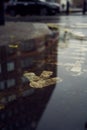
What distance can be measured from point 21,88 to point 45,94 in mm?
622

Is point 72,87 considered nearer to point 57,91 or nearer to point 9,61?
point 57,91

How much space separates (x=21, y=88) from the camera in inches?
286

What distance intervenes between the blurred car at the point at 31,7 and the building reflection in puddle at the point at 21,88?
1907 cm

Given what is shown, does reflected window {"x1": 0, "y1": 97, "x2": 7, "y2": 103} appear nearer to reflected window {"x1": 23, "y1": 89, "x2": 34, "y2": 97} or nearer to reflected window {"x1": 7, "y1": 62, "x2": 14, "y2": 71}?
reflected window {"x1": 23, "y1": 89, "x2": 34, "y2": 97}

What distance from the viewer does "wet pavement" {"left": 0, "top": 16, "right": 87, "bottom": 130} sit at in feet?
18.2

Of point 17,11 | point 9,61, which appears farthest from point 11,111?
point 17,11

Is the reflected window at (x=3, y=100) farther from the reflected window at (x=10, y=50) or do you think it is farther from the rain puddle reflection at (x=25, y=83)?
the reflected window at (x=10, y=50)

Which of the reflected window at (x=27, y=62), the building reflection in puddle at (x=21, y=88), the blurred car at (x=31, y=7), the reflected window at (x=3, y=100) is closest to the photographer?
the building reflection in puddle at (x=21, y=88)

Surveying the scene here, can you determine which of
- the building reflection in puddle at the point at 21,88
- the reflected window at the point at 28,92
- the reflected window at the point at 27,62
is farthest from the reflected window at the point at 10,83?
the reflected window at the point at 27,62

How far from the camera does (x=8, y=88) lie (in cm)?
728

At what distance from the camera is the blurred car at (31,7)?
31.1 meters

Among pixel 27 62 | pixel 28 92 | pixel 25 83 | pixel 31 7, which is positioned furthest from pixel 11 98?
pixel 31 7

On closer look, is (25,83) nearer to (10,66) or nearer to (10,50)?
(10,66)

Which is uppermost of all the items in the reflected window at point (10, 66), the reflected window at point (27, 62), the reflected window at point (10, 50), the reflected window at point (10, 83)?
the reflected window at point (10, 83)
